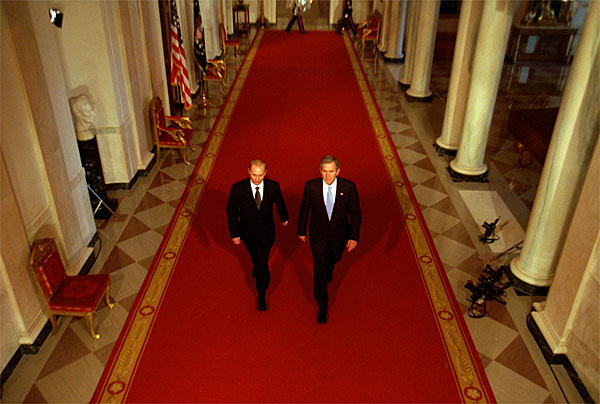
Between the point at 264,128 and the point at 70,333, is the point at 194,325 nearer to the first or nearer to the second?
the point at 70,333

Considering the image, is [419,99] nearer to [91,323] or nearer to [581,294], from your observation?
[581,294]

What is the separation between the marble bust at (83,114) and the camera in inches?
241

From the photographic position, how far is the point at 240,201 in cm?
449

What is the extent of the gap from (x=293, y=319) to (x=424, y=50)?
765 centimetres

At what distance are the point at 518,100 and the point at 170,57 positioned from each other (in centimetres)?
762

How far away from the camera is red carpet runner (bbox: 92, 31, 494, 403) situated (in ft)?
13.9

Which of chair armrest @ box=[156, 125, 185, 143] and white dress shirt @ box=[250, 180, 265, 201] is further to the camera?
chair armrest @ box=[156, 125, 185, 143]

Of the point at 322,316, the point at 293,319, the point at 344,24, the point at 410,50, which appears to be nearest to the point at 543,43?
the point at 410,50

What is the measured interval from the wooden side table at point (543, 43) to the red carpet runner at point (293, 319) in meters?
9.06

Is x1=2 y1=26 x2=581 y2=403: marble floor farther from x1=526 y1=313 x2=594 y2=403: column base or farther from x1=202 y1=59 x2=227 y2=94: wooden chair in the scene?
x1=202 y1=59 x2=227 y2=94: wooden chair

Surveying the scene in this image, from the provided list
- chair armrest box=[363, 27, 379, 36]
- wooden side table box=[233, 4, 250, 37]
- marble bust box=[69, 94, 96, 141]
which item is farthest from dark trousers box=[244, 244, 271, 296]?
wooden side table box=[233, 4, 250, 37]

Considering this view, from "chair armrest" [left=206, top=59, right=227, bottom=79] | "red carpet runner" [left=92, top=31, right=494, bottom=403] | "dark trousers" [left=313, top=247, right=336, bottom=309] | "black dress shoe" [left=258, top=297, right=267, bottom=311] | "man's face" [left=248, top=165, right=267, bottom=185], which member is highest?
"man's face" [left=248, top=165, right=267, bottom=185]

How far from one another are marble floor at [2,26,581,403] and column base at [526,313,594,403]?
55 millimetres

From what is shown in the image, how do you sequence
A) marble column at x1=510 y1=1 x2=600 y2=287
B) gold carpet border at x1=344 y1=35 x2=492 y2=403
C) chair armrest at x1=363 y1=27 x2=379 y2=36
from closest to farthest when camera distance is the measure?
gold carpet border at x1=344 y1=35 x2=492 y2=403, marble column at x1=510 y1=1 x2=600 y2=287, chair armrest at x1=363 y1=27 x2=379 y2=36
